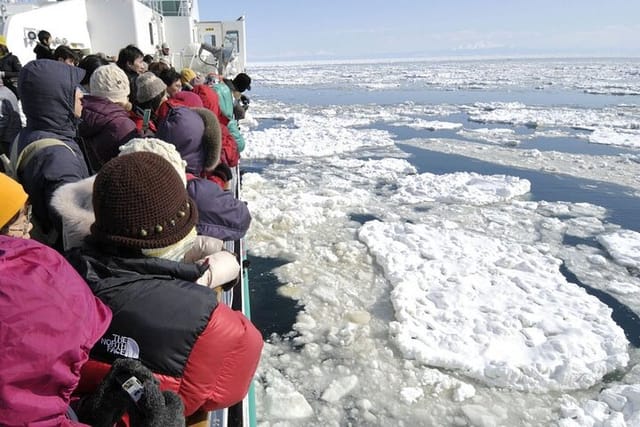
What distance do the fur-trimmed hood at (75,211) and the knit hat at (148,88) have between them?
64.6 inches

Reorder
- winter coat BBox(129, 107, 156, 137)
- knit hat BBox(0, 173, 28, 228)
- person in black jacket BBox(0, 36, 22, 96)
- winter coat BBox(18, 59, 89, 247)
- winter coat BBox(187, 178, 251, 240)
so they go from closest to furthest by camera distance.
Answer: knit hat BBox(0, 173, 28, 228) < winter coat BBox(187, 178, 251, 240) < winter coat BBox(18, 59, 89, 247) < winter coat BBox(129, 107, 156, 137) < person in black jacket BBox(0, 36, 22, 96)

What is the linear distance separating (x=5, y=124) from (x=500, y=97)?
24981mm

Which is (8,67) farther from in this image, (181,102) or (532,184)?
(532,184)

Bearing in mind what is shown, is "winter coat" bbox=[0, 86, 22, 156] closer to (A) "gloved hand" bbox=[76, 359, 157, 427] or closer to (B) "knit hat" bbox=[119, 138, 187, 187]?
(B) "knit hat" bbox=[119, 138, 187, 187]

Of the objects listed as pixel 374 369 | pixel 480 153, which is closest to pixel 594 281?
pixel 374 369

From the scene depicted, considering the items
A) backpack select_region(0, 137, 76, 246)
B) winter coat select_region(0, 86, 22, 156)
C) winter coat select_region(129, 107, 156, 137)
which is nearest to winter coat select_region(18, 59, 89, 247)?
backpack select_region(0, 137, 76, 246)

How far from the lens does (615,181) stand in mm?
8062

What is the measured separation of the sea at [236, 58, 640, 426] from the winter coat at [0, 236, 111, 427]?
6.69ft

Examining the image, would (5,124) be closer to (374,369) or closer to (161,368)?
(161,368)

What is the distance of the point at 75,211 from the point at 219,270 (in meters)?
0.50

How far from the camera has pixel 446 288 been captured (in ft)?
13.7

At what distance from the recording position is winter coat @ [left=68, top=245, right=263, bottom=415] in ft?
3.43

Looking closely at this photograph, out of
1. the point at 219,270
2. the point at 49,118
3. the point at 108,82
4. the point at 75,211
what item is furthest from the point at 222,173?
the point at 75,211

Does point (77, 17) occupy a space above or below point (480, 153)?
above
